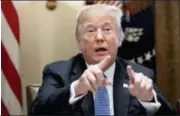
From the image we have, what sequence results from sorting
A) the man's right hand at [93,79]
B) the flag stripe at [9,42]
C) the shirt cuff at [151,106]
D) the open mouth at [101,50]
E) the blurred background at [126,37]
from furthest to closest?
1. the blurred background at [126,37]
2. the flag stripe at [9,42]
3. the open mouth at [101,50]
4. the shirt cuff at [151,106]
5. the man's right hand at [93,79]

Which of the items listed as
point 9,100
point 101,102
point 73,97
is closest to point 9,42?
point 9,100

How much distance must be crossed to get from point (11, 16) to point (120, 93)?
2.86 feet

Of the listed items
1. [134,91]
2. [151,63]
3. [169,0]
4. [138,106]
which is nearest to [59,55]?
[151,63]

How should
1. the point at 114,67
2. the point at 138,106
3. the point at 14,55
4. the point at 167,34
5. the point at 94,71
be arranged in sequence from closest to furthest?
the point at 94,71
the point at 138,106
the point at 114,67
the point at 14,55
the point at 167,34

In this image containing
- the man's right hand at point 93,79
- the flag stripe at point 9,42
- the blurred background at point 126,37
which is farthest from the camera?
the blurred background at point 126,37

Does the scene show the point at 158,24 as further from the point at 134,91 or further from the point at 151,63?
the point at 134,91

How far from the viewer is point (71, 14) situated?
7.25ft

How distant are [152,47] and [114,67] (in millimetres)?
808

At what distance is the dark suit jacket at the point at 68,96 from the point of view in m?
1.25

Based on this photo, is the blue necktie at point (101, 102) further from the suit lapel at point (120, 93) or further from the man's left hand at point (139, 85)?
the suit lapel at point (120, 93)

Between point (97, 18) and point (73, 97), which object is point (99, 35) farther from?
point (73, 97)

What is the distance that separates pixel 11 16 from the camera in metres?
1.91

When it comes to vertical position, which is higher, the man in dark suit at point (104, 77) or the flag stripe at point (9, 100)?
the man in dark suit at point (104, 77)

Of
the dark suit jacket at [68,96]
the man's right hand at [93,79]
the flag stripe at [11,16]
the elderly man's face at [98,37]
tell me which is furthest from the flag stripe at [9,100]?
the man's right hand at [93,79]
